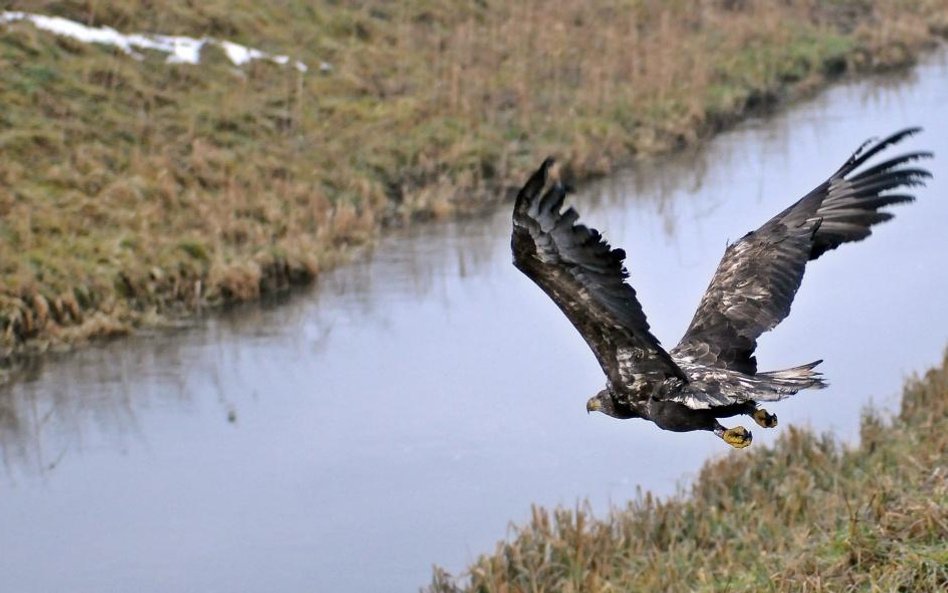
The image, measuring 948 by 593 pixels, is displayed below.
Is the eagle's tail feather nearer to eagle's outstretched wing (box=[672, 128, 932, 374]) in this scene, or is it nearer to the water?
eagle's outstretched wing (box=[672, 128, 932, 374])

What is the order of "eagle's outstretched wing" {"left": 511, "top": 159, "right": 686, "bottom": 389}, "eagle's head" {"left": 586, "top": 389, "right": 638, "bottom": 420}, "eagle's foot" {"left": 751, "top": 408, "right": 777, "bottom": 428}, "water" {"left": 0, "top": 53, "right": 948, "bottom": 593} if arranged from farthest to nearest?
"water" {"left": 0, "top": 53, "right": 948, "bottom": 593}
"eagle's head" {"left": 586, "top": 389, "right": 638, "bottom": 420}
"eagle's foot" {"left": 751, "top": 408, "right": 777, "bottom": 428}
"eagle's outstretched wing" {"left": 511, "top": 159, "right": 686, "bottom": 389}

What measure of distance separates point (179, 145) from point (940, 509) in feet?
37.6

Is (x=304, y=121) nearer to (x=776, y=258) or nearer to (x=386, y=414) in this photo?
(x=386, y=414)

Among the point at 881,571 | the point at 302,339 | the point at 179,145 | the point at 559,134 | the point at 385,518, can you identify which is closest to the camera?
the point at 881,571

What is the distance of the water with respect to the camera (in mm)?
10516

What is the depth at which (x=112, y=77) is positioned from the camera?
17.8 meters

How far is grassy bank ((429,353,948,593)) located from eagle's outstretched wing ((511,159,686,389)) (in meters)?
1.71

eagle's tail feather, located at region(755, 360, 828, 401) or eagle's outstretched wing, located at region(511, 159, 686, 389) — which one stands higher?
eagle's outstretched wing, located at region(511, 159, 686, 389)

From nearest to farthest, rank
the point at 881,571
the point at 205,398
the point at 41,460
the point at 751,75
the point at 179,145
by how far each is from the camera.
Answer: the point at 881,571 → the point at 41,460 → the point at 205,398 → the point at 179,145 → the point at 751,75

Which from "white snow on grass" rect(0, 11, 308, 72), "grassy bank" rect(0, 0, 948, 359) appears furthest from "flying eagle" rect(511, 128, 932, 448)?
"white snow on grass" rect(0, 11, 308, 72)

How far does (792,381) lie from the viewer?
5973 mm


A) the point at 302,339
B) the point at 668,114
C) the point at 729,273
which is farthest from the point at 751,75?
the point at 729,273

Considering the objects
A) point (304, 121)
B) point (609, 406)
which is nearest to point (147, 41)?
point (304, 121)

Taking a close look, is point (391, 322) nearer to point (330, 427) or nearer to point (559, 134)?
point (330, 427)
